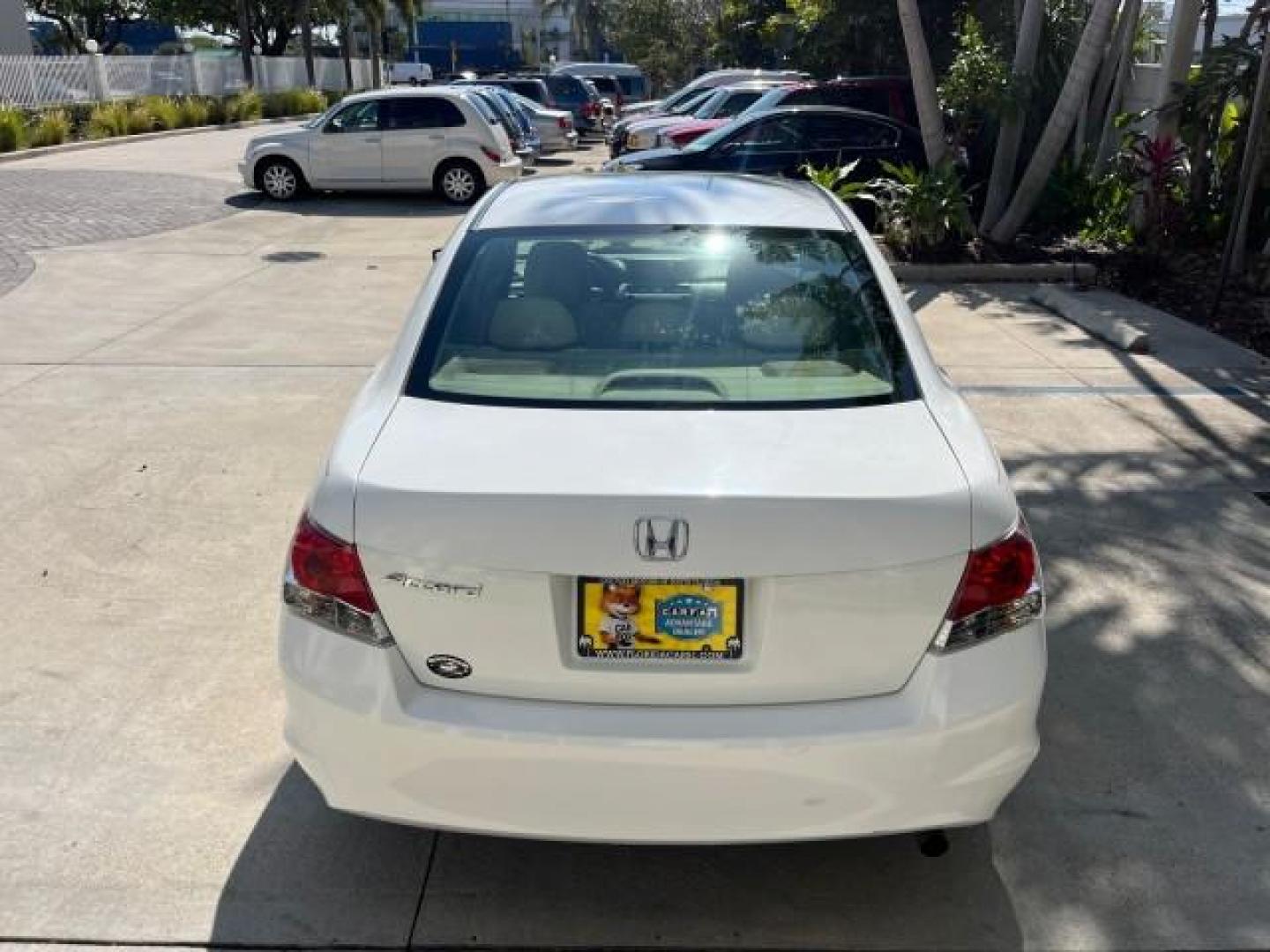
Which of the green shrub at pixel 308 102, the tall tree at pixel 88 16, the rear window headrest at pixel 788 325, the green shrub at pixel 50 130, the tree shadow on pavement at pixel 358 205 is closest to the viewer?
the rear window headrest at pixel 788 325

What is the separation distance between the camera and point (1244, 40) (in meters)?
10.9

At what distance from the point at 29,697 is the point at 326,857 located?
1.42 meters

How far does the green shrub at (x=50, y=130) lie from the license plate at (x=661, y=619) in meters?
23.1

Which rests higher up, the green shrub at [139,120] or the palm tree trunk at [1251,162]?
the palm tree trunk at [1251,162]

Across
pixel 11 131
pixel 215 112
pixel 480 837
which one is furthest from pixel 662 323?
pixel 215 112

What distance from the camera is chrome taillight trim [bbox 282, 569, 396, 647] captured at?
261 centimetres

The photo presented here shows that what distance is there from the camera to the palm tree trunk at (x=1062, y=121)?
441 inches

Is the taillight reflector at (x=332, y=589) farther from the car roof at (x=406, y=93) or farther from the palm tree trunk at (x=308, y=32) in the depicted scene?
the palm tree trunk at (x=308, y=32)

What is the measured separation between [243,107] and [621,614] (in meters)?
33.2

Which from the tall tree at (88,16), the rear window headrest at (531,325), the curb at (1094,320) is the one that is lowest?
the curb at (1094,320)

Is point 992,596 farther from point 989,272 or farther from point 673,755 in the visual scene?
point 989,272

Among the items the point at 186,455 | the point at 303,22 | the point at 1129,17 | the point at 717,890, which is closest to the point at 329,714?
the point at 717,890

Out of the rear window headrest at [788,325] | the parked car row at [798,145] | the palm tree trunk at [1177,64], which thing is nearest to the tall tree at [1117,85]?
the palm tree trunk at [1177,64]

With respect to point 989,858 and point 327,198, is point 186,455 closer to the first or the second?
point 989,858
